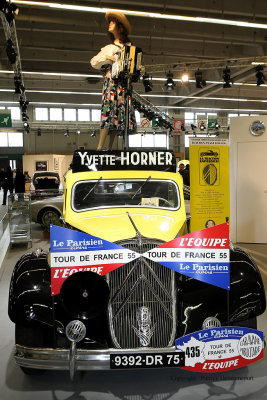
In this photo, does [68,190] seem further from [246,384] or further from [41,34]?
[41,34]

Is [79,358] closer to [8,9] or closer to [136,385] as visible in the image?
[136,385]

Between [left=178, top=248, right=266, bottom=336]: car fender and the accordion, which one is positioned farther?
the accordion

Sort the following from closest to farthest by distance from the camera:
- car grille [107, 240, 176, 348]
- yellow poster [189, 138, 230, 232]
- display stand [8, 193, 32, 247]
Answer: car grille [107, 240, 176, 348] < yellow poster [189, 138, 230, 232] < display stand [8, 193, 32, 247]

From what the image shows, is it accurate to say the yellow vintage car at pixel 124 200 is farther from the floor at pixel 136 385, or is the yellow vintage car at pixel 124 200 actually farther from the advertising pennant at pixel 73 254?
the floor at pixel 136 385

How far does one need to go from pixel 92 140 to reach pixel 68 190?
23130 mm

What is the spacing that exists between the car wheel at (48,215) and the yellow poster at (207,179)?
14.9ft

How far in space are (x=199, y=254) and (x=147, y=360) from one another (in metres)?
0.80

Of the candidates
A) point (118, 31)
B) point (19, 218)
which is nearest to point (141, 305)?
point (118, 31)

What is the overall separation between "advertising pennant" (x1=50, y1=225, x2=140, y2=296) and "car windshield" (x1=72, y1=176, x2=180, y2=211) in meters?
1.43

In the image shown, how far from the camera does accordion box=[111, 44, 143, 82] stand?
4090mm

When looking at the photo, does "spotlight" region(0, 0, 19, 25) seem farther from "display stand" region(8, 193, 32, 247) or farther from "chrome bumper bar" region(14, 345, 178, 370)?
"chrome bumper bar" region(14, 345, 178, 370)

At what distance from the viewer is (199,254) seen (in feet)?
8.74

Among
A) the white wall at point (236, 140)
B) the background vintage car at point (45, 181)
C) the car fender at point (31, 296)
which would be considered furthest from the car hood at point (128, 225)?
the background vintage car at point (45, 181)

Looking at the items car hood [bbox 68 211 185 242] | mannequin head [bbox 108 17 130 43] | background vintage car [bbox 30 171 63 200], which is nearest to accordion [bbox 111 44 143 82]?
mannequin head [bbox 108 17 130 43]
